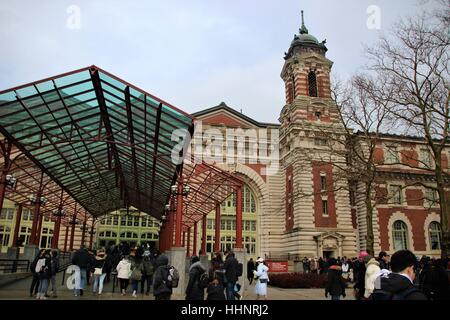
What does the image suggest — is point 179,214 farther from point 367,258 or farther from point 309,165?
point 309,165

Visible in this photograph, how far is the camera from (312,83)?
40.6m

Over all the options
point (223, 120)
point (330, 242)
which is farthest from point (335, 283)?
point (223, 120)

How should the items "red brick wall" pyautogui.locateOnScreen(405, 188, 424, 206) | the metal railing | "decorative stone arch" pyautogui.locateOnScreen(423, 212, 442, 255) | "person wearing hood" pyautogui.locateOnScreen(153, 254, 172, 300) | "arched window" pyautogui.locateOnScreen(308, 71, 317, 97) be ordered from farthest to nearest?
"arched window" pyautogui.locateOnScreen(308, 71, 317, 97) → "red brick wall" pyautogui.locateOnScreen(405, 188, 424, 206) → "decorative stone arch" pyautogui.locateOnScreen(423, 212, 442, 255) → the metal railing → "person wearing hood" pyautogui.locateOnScreen(153, 254, 172, 300)

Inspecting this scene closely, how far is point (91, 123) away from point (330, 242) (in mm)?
27324

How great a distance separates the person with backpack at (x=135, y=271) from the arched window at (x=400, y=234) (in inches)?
1254

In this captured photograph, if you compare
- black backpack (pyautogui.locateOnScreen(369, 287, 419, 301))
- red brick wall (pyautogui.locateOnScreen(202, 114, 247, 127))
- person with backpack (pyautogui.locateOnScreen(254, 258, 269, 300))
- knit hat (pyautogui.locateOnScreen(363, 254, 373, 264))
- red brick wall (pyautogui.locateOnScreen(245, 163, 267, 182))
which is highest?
red brick wall (pyautogui.locateOnScreen(202, 114, 247, 127))

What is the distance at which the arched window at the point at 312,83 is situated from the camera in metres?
40.5

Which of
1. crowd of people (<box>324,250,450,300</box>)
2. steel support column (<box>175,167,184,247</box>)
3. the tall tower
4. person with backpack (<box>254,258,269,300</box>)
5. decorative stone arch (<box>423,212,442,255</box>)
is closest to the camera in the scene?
crowd of people (<box>324,250,450,300</box>)

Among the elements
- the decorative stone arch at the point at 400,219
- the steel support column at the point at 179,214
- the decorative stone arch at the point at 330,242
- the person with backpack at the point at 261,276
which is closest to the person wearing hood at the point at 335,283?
the person with backpack at the point at 261,276

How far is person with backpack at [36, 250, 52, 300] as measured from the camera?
1041 centimetres

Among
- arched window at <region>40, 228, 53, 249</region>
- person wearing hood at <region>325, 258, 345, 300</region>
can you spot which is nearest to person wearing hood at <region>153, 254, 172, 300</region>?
person wearing hood at <region>325, 258, 345, 300</region>

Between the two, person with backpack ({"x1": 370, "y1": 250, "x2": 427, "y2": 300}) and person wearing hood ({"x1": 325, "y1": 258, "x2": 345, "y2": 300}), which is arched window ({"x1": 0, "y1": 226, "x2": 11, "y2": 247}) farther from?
person with backpack ({"x1": 370, "y1": 250, "x2": 427, "y2": 300})
